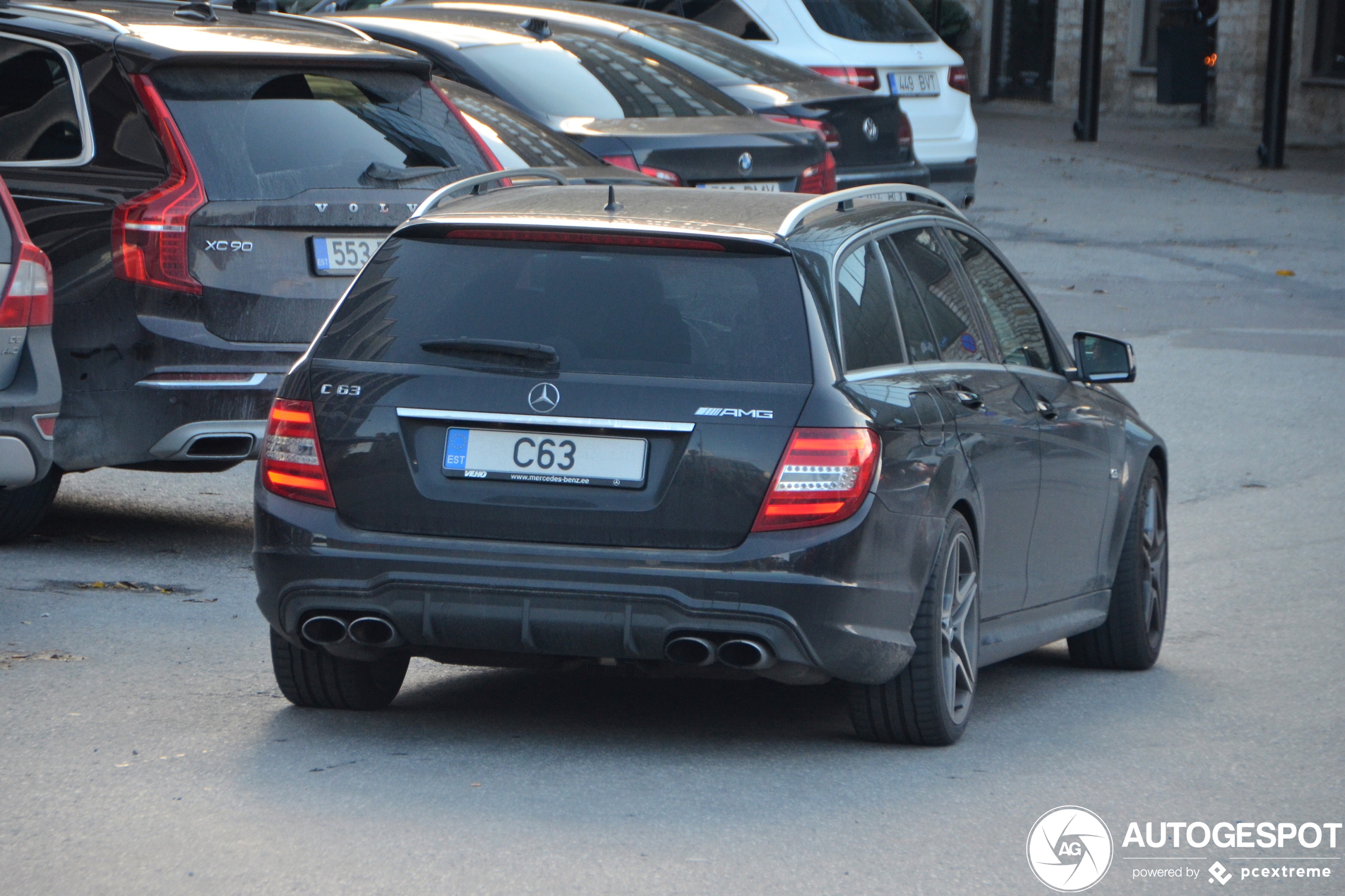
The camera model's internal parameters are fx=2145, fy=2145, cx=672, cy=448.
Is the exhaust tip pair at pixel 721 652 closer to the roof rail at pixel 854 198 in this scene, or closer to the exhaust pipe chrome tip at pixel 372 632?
the exhaust pipe chrome tip at pixel 372 632

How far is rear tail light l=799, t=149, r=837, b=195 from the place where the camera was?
1132cm

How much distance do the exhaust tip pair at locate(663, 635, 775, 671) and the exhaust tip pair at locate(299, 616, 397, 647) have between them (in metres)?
Result: 0.69

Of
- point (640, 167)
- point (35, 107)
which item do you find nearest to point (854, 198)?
point (35, 107)

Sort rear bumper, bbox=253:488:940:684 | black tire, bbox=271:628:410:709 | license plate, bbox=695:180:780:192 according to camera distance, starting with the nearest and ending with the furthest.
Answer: rear bumper, bbox=253:488:940:684 < black tire, bbox=271:628:410:709 < license plate, bbox=695:180:780:192

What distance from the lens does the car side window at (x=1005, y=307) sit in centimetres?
639

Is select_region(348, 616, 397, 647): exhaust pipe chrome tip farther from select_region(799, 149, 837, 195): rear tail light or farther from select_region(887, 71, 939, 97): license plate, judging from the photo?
Result: select_region(887, 71, 939, 97): license plate

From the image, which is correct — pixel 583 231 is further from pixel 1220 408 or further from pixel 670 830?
pixel 1220 408

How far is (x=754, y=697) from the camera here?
6164 millimetres

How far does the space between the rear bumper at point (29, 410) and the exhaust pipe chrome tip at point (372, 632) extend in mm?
2107

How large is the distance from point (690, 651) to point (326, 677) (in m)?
1.14

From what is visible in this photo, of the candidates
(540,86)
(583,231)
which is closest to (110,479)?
(540,86)

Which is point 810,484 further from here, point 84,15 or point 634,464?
point 84,15

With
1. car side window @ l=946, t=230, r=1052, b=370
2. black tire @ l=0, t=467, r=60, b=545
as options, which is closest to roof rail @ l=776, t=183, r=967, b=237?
car side window @ l=946, t=230, r=1052, b=370

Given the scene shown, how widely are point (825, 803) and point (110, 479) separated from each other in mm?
5588
